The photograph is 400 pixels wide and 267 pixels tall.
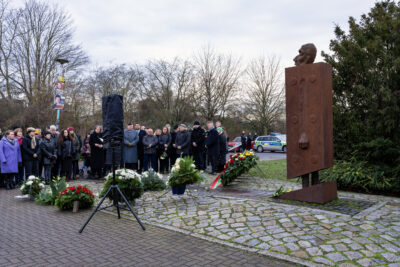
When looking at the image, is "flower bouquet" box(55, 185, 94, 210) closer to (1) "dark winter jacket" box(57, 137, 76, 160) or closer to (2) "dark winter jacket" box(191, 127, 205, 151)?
(1) "dark winter jacket" box(57, 137, 76, 160)

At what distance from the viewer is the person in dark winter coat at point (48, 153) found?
10586 millimetres

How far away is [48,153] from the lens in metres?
10.6

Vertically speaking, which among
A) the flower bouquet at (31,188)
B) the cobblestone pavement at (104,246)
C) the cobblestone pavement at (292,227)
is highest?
the flower bouquet at (31,188)

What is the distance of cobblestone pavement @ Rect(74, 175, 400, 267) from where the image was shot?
4180mm

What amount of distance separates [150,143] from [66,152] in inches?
116

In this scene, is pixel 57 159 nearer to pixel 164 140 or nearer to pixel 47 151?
pixel 47 151

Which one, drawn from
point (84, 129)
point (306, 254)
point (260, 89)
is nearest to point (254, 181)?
point (306, 254)

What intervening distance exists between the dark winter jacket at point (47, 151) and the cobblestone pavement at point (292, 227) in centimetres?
495

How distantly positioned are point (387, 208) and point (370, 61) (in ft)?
14.3

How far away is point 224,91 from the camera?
34.0m

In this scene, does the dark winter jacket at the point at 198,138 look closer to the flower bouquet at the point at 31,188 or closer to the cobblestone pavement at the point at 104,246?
the flower bouquet at the point at 31,188

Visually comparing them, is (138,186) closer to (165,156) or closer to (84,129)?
(165,156)

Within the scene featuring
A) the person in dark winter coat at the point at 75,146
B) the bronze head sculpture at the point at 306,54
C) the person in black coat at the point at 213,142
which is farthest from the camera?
the person in black coat at the point at 213,142

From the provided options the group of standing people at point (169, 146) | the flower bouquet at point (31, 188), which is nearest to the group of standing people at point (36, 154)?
the group of standing people at point (169, 146)
